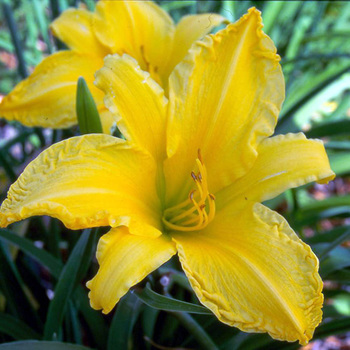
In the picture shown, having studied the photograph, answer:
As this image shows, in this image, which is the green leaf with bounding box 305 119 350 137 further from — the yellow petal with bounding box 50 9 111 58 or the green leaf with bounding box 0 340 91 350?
the green leaf with bounding box 0 340 91 350

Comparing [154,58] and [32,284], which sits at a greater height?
[154,58]

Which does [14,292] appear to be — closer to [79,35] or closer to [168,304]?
[168,304]

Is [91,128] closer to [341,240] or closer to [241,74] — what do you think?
[241,74]

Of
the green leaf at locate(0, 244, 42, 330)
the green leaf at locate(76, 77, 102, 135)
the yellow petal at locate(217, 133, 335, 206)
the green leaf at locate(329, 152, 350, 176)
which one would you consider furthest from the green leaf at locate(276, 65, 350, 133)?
the green leaf at locate(0, 244, 42, 330)

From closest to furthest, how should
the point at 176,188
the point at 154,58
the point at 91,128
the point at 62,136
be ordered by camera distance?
the point at 91,128, the point at 176,188, the point at 154,58, the point at 62,136

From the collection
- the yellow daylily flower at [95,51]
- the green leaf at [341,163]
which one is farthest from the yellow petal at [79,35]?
the green leaf at [341,163]

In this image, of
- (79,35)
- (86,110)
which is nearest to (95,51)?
(79,35)

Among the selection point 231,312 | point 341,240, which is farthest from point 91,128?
point 341,240
